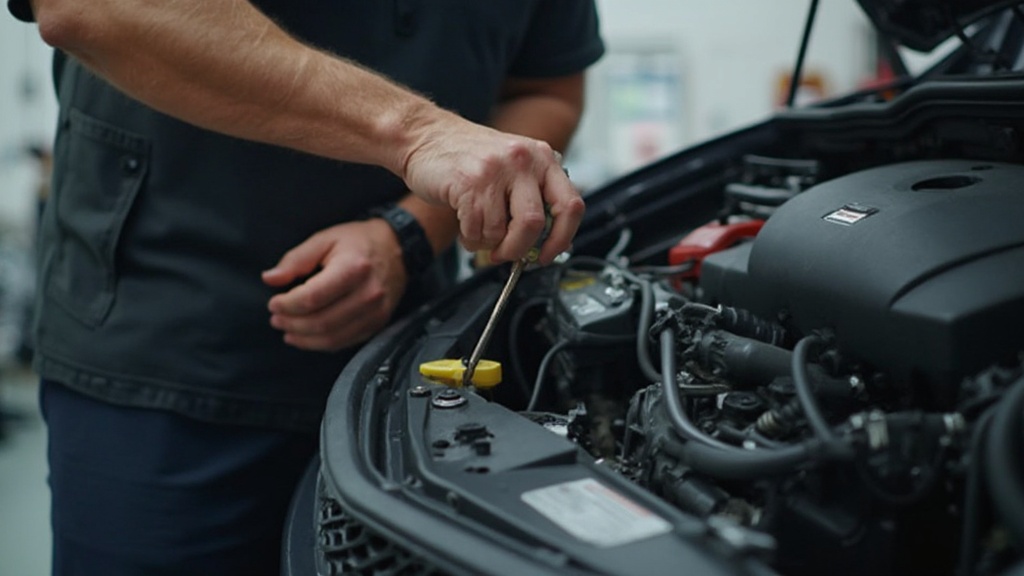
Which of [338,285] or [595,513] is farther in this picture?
[338,285]

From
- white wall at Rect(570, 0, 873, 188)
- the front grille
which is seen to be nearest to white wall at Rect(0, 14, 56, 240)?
white wall at Rect(570, 0, 873, 188)

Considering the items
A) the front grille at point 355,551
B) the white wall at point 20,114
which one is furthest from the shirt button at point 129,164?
the white wall at point 20,114

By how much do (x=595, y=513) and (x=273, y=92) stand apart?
0.48 m

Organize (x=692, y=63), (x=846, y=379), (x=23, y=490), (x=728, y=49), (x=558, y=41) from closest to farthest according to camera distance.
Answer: (x=846, y=379)
(x=558, y=41)
(x=23, y=490)
(x=728, y=49)
(x=692, y=63)

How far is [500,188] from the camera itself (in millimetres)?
676

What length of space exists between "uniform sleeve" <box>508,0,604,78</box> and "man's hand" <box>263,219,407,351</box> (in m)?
0.36

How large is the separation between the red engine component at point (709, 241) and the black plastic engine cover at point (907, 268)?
0.45 feet

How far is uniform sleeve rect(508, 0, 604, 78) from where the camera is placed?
3.87 feet

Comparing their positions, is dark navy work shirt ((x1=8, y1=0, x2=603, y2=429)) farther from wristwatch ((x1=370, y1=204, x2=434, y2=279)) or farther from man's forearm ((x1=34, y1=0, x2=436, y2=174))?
man's forearm ((x1=34, y1=0, x2=436, y2=174))

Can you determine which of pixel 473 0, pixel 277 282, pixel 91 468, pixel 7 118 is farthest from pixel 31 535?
pixel 7 118

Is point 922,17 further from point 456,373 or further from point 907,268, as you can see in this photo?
point 456,373

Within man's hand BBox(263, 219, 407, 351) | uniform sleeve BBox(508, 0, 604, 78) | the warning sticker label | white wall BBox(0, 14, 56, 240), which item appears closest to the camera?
the warning sticker label

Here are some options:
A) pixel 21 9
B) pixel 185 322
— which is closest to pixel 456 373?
pixel 185 322

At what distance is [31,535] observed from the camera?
93.0 inches
